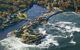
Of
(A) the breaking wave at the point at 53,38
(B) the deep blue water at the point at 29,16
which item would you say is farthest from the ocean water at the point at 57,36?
(B) the deep blue water at the point at 29,16

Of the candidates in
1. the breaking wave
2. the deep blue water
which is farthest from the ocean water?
the deep blue water

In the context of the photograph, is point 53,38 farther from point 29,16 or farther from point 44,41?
point 29,16

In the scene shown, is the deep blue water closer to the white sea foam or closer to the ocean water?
the white sea foam

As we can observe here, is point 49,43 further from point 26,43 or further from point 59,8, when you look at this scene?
point 59,8

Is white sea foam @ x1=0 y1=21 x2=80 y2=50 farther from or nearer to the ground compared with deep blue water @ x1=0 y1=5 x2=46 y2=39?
nearer to the ground

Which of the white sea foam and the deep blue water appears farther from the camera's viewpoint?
the deep blue water

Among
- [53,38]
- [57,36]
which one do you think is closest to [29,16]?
[57,36]

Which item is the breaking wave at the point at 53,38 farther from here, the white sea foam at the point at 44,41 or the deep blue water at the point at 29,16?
Answer: the deep blue water at the point at 29,16

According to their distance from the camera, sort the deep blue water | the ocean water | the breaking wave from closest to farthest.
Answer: the ocean water < the breaking wave < the deep blue water
